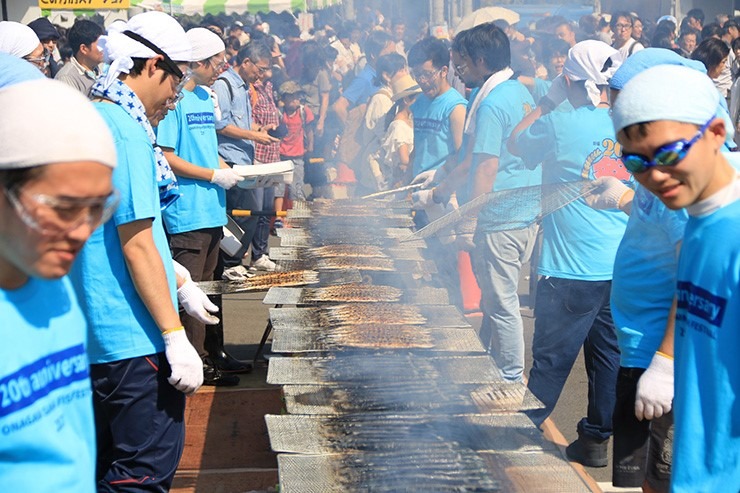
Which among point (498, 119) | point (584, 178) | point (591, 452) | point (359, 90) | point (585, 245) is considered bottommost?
point (591, 452)

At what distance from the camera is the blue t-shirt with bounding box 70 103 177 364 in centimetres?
282

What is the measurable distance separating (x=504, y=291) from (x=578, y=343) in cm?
100

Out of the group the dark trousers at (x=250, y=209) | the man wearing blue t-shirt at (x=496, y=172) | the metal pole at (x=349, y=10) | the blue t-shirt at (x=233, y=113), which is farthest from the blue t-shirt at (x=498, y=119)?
the metal pole at (x=349, y=10)

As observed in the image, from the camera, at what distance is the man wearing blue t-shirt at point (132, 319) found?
2.84 m

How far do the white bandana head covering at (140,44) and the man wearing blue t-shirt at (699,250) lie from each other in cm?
179

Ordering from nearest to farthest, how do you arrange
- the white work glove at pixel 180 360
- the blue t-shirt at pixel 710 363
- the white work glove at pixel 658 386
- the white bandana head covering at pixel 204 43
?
the blue t-shirt at pixel 710 363 < the white work glove at pixel 658 386 < the white work glove at pixel 180 360 < the white bandana head covering at pixel 204 43

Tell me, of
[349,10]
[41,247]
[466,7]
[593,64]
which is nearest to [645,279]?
[593,64]

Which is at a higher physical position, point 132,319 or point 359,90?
point 132,319

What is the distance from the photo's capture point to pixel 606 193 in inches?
155

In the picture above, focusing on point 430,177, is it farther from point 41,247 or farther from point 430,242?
point 41,247

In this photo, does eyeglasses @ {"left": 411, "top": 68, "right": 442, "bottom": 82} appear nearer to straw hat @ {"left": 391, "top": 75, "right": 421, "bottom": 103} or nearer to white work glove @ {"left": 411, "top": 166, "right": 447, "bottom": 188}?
white work glove @ {"left": 411, "top": 166, "right": 447, "bottom": 188}

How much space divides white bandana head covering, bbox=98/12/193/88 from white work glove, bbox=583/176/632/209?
1948mm

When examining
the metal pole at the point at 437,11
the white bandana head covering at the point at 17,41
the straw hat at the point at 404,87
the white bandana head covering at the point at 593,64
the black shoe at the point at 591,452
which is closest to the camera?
the white bandana head covering at the point at 593,64

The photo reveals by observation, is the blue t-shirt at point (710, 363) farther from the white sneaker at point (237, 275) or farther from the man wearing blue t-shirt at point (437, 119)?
the man wearing blue t-shirt at point (437, 119)
